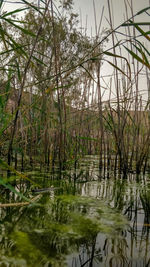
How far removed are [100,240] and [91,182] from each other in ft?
2.46

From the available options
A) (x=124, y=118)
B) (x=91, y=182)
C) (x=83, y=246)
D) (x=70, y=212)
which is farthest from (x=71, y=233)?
(x=124, y=118)

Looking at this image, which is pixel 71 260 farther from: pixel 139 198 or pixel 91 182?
pixel 91 182

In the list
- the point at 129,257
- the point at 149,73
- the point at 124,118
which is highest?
the point at 149,73

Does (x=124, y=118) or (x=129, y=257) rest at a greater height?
(x=124, y=118)

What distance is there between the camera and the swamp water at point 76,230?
0.51 metres

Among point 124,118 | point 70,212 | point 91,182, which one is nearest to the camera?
point 70,212

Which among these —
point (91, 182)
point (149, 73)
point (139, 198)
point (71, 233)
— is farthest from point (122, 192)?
point (149, 73)

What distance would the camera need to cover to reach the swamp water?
51cm

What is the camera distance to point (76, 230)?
2.16 feet

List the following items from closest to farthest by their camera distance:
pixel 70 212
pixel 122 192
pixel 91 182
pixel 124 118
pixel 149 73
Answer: pixel 70 212 → pixel 122 192 → pixel 91 182 → pixel 124 118 → pixel 149 73

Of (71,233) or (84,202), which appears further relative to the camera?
(84,202)

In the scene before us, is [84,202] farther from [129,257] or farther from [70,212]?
[129,257]

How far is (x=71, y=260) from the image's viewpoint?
505mm

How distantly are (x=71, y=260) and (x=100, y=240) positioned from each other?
123mm
